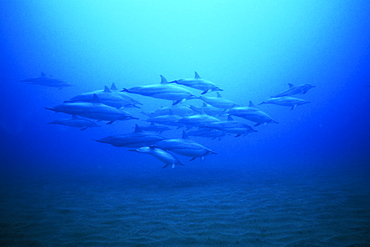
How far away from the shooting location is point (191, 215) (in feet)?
12.7

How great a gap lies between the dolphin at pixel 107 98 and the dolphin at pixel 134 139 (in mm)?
1062

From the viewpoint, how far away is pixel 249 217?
370cm

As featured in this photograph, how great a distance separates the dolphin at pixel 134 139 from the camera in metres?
5.60

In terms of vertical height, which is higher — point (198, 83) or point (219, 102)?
point (198, 83)

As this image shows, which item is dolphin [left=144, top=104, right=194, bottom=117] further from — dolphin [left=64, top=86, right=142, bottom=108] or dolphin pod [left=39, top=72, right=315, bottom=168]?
dolphin [left=64, top=86, right=142, bottom=108]

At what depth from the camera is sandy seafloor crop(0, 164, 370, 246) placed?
2.96 meters

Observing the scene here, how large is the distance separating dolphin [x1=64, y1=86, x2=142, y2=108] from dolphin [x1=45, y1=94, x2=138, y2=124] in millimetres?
438

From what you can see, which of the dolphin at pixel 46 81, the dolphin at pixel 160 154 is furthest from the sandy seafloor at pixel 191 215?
the dolphin at pixel 46 81

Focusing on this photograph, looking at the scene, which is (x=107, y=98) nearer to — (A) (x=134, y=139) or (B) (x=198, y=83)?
(A) (x=134, y=139)

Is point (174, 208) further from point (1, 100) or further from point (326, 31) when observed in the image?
point (326, 31)

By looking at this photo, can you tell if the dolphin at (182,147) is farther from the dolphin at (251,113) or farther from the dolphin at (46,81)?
the dolphin at (46,81)

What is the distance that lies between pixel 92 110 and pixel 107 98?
1012mm

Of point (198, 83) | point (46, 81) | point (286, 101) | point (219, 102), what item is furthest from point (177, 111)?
point (46, 81)

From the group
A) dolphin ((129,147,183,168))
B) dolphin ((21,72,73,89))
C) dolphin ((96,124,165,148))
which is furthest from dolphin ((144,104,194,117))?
dolphin ((21,72,73,89))
